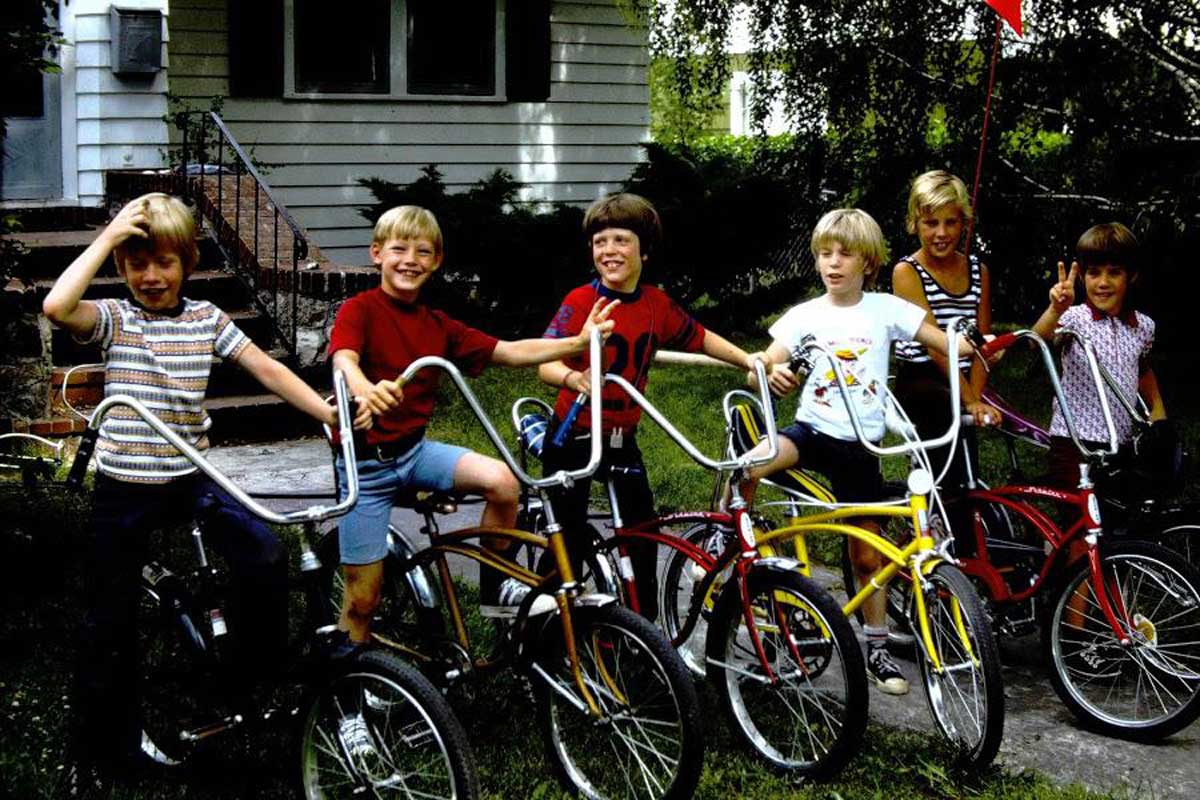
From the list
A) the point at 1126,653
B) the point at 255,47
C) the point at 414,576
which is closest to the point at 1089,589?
the point at 1126,653

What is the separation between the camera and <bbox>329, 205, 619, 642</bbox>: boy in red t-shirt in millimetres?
4277

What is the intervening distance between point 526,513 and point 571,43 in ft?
36.2

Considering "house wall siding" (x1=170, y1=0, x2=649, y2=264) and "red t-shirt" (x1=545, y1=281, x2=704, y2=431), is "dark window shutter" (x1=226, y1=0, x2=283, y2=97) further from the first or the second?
"red t-shirt" (x1=545, y1=281, x2=704, y2=431)

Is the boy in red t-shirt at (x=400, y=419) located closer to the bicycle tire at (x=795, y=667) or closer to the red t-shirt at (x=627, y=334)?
the red t-shirt at (x=627, y=334)

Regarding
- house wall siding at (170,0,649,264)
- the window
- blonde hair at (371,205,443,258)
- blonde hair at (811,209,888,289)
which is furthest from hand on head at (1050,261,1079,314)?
the window

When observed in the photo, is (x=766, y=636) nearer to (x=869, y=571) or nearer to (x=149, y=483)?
(x=869, y=571)

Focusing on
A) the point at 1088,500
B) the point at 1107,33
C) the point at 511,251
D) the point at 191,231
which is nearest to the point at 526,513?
the point at 191,231

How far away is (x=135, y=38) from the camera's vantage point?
35.8 ft

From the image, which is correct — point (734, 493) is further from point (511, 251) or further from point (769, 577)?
point (511, 251)

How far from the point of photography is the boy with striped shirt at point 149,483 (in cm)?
390

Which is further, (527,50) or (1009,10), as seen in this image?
(527,50)

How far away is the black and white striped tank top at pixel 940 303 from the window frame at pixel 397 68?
8.87 m

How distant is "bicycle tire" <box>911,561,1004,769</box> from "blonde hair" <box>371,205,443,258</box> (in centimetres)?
179

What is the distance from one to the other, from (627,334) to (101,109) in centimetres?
758
